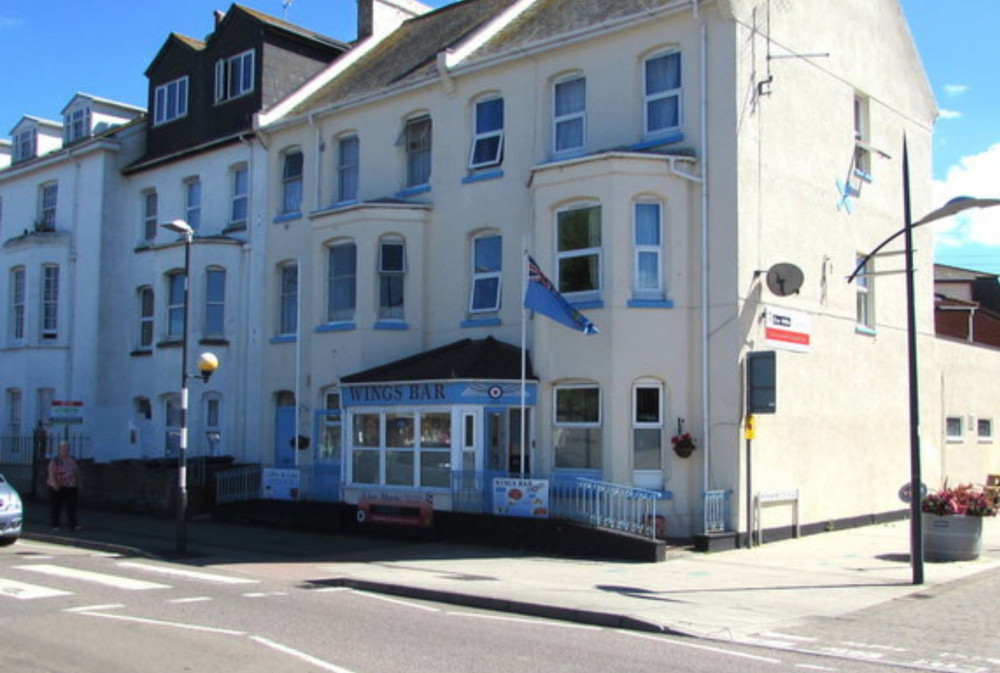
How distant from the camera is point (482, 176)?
22.2 metres

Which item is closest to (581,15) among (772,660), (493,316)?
(493,316)

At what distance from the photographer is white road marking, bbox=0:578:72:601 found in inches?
504

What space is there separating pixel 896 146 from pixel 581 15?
8508mm

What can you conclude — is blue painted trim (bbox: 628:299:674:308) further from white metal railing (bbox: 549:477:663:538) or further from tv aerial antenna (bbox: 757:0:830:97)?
tv aerial antenna (bbox: 757:0:830:97)

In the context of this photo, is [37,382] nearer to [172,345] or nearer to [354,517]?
[172,345]

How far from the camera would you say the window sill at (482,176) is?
21906 mm

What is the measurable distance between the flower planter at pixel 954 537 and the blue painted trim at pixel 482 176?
1067 cm

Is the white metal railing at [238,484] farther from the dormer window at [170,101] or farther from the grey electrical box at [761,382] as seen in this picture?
the grey electrical box at [761,382]

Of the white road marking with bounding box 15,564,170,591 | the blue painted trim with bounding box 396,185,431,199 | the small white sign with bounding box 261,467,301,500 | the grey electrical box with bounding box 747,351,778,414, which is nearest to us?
the white road marking with bounding box 15,564,170,591

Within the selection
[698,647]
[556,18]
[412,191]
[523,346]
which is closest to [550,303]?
[523,346]

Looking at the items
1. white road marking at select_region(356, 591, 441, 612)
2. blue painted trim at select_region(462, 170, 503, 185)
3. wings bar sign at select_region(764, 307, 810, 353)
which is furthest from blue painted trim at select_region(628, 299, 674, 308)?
white road marking at select_region(356, 591, 441, 612)

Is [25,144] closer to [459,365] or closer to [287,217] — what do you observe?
[287,217]

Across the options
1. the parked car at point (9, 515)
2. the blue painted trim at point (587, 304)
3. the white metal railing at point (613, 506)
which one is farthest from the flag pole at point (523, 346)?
the parked car at point (9, 515)

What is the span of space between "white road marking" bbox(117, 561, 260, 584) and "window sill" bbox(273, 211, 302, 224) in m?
11.1
